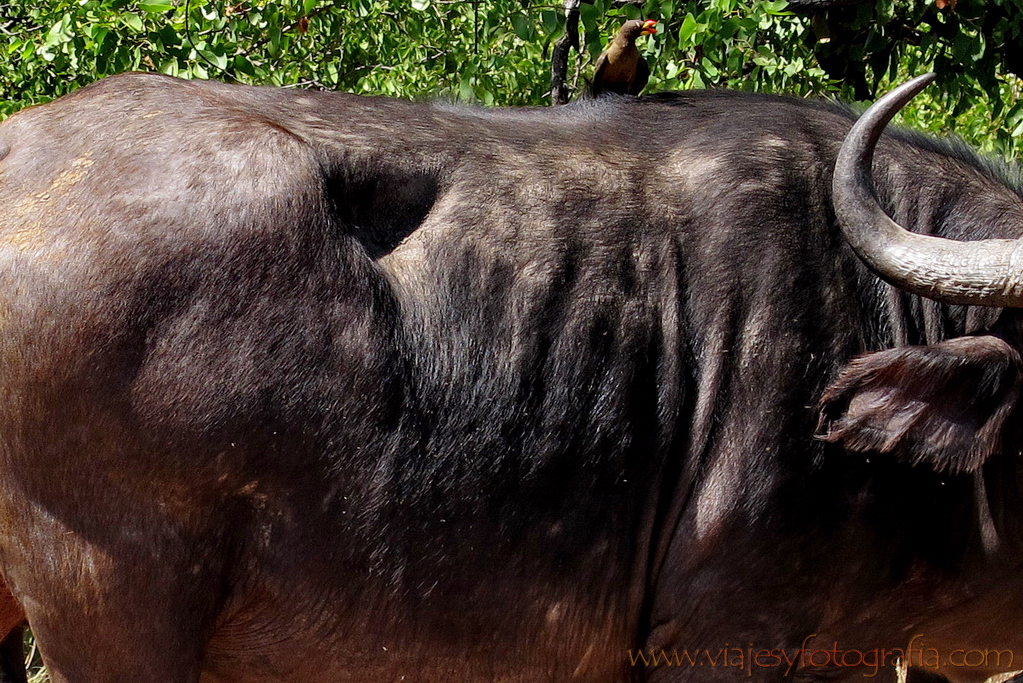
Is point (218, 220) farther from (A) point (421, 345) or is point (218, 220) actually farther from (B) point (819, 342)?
(B) point (819, 342)

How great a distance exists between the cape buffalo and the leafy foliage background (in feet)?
4.32

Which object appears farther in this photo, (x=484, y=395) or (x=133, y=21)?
(x=133, y=21)

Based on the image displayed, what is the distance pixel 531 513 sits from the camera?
2.99 m

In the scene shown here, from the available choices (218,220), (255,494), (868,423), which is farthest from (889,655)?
(218,220)

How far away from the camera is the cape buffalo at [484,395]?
2713 mm

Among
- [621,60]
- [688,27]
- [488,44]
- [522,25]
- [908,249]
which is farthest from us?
[488,44]

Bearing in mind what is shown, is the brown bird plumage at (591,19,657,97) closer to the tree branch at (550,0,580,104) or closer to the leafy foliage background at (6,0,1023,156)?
the leafy foliage background at (6,0,1023,156)

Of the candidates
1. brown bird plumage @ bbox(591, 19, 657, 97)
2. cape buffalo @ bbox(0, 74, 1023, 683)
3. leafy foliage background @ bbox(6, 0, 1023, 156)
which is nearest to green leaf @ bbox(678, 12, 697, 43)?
leafy foliage background @ bbox(6, 0, 1023, 156)

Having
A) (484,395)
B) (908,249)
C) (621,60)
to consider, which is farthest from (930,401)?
(621,60)

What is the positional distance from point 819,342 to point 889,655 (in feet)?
3.09

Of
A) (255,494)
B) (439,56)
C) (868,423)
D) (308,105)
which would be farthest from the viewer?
(439,56)

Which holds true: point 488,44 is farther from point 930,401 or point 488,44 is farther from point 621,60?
point 930,401

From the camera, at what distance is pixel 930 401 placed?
2.98m

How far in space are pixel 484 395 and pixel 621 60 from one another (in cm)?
219
